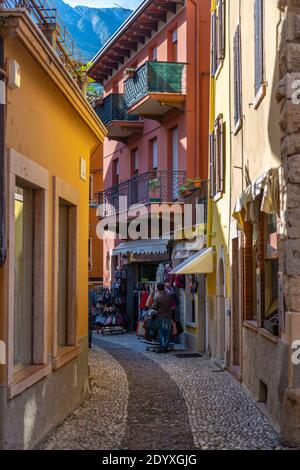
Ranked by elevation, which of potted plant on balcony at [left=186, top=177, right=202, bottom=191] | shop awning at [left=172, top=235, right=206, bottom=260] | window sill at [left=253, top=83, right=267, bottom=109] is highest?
potted plant on balcony at [left=186, top=177, right=202, bottom=191]

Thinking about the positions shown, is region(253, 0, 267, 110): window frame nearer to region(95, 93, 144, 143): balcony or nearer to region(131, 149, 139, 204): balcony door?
region(131, 149, 139, 204): balcony door

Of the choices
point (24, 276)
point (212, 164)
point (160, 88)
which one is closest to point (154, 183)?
point (160, 88)

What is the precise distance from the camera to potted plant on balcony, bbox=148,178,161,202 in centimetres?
2272

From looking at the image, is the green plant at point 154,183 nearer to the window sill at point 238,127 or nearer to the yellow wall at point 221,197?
the yellow wall at point 221,197

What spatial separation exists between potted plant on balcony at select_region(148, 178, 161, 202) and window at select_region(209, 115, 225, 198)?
258 inches

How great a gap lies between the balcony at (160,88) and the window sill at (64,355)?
1342 cm

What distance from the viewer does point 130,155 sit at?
27406mm

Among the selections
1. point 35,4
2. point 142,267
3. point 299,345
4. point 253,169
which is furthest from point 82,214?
point 142,267

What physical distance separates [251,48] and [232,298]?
432 cm

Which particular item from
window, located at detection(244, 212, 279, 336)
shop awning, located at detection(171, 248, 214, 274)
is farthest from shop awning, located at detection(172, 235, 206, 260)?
window, located at detection(244, 212, 279, 336)

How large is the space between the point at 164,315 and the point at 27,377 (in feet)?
35.6

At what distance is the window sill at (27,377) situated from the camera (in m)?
6.41

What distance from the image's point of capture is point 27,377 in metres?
6.99

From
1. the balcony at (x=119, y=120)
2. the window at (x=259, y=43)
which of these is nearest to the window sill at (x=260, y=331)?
the window at (x=259, y=43)
